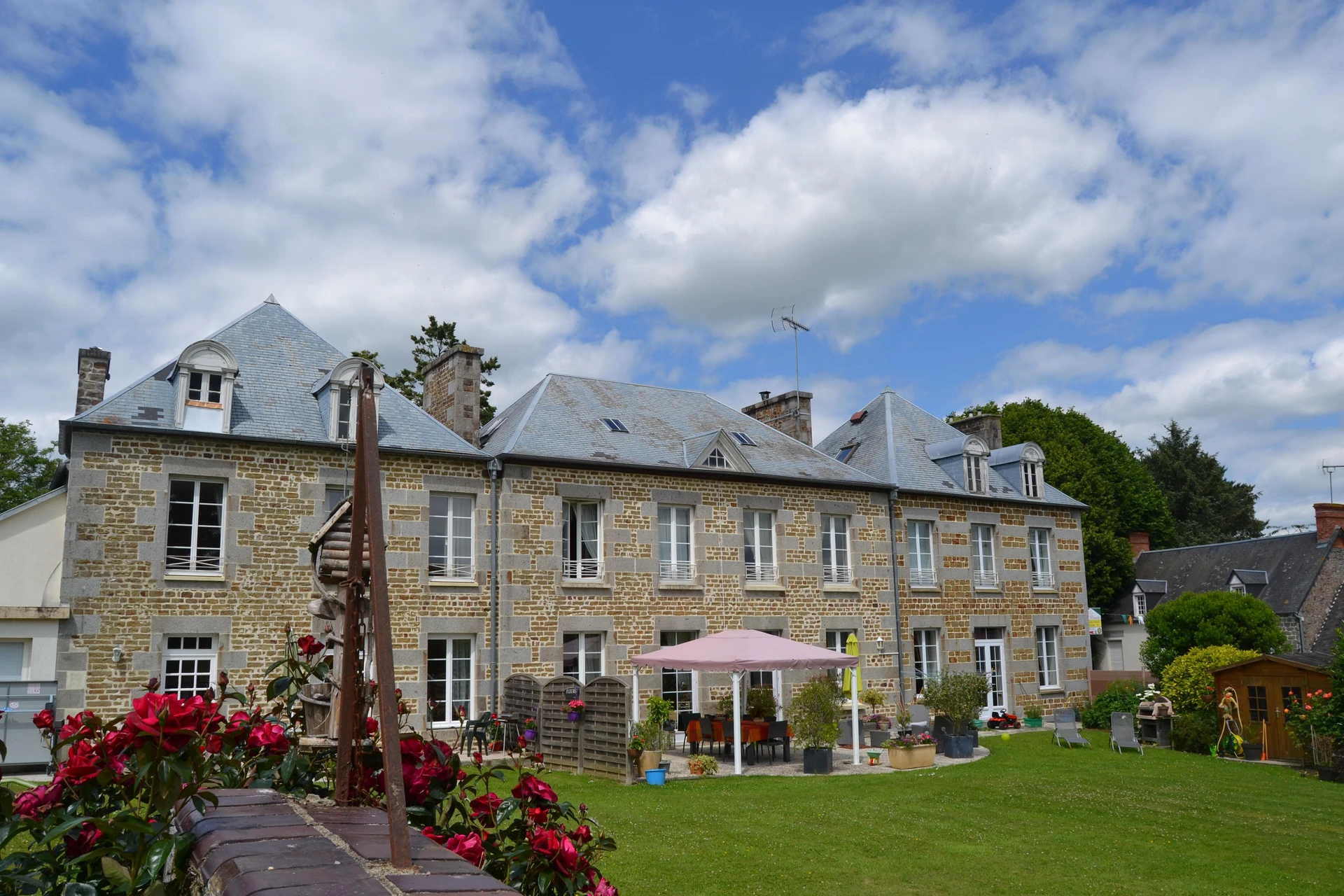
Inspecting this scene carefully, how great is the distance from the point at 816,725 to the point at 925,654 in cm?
655

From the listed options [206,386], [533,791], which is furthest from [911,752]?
[533,791]

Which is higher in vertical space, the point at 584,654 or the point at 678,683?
the point at 584,654

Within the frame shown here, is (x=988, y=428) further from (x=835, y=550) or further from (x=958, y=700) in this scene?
(x=958, y=700)

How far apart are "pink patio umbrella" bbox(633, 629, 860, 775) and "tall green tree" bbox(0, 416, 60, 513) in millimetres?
25665

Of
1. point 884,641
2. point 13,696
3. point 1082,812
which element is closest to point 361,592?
point 1082,812

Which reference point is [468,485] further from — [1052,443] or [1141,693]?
[1052,443]

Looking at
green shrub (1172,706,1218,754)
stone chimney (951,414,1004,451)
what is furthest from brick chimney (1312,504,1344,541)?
green shrub (1172,706,1218,754)

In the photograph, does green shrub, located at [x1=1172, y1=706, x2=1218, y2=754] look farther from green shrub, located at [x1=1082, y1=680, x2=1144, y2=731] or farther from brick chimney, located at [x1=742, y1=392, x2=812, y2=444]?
brick chimney, located at [x1=742, y1=392, x2=812, y2=444]

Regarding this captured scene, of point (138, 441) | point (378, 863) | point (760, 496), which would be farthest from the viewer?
point (760, 496)

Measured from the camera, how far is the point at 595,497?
55.8ft

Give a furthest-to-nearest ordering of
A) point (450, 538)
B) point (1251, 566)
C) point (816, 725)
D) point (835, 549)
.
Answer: point (1251, 566) < point (835, 549) < point (450, 538) < point (816, 725)

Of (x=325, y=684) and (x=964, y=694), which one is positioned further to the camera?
(x=964, y=694)

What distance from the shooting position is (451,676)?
1573 cm

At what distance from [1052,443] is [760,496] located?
1812 cm
